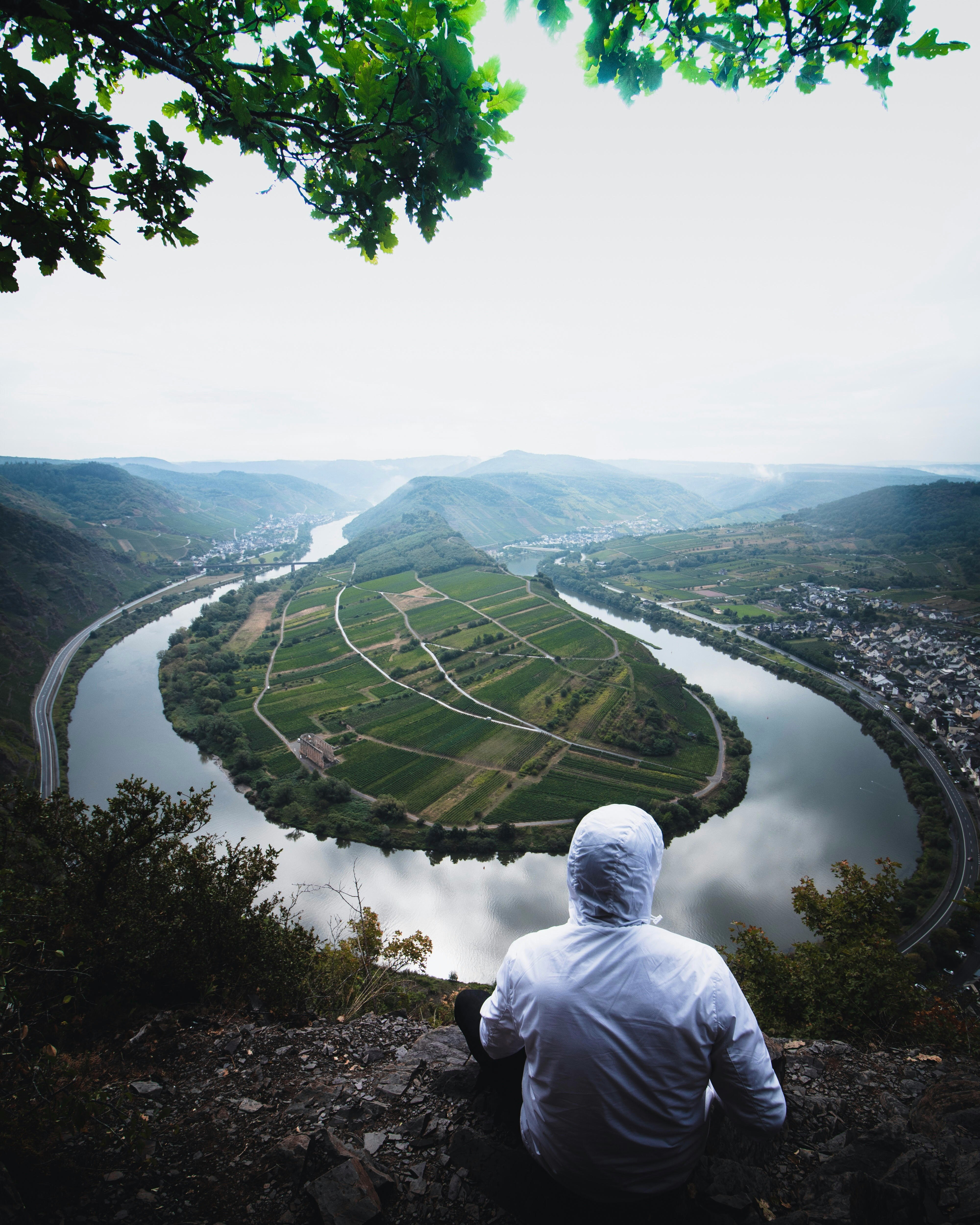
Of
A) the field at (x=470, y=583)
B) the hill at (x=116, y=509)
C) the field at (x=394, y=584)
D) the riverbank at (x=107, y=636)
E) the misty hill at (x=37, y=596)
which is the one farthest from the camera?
the hill at (x=116, y=509)

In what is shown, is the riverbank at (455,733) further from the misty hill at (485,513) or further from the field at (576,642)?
the misty hill at (485,513)

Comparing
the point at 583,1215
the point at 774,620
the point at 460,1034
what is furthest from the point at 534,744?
the point at 774,620

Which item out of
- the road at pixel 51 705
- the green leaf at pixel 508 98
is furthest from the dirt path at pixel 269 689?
the green leaf at pixel 508 98

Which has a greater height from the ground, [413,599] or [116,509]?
[116,509]

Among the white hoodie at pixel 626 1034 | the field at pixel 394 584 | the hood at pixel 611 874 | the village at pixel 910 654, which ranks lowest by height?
the village at pixel 910 654

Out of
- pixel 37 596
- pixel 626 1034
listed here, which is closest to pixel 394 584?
pixel 37 596

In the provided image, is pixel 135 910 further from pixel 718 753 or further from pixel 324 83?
pixel 718 753

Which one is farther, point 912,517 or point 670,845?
point 912,517

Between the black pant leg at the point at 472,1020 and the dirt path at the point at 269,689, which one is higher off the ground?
the black pant leg at the point at 472,1020
